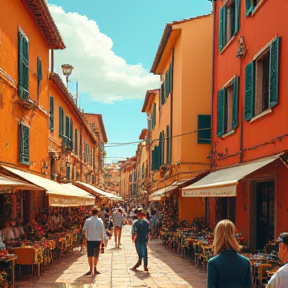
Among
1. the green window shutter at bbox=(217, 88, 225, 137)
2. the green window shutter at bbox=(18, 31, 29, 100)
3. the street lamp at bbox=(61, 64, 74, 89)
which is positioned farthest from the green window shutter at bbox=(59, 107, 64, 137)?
the green window shutter at bbox=(217, 88, 225, 137)

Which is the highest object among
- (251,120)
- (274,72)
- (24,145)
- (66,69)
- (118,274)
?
(66,69)

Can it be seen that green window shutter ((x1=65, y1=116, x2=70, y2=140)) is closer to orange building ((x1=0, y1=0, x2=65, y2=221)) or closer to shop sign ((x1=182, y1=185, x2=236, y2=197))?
orange building ((x1=0, y1=0, x2=65, y2=221))

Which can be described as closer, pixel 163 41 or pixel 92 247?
pixel 92 247

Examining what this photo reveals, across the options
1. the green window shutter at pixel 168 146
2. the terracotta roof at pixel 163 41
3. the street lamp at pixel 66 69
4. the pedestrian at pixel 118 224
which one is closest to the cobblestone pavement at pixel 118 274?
the pedestrian at pixel 118 224

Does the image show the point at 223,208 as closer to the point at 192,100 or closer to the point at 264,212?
the point at 264,212

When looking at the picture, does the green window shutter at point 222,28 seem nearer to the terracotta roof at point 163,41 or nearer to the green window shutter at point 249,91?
the green window shutter at point 249,91

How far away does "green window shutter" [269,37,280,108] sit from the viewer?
31.0 ft

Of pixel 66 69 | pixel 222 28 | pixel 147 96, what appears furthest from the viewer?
pixel 147 96

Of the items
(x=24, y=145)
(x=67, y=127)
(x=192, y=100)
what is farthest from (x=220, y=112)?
(x=67, y=127)

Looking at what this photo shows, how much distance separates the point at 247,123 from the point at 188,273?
393cm

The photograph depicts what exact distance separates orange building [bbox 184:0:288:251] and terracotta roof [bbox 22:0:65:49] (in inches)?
211

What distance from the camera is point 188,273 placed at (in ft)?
38.2

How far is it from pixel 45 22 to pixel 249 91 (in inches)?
281

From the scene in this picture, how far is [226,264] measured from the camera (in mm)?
4090
